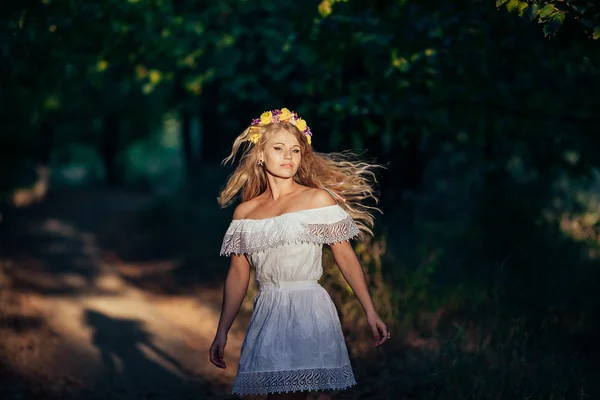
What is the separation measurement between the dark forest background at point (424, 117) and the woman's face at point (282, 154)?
66.4 inches

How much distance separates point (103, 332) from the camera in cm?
1019

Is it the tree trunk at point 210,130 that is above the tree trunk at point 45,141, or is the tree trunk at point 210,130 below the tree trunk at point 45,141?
above

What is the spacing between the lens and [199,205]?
17.8 metres

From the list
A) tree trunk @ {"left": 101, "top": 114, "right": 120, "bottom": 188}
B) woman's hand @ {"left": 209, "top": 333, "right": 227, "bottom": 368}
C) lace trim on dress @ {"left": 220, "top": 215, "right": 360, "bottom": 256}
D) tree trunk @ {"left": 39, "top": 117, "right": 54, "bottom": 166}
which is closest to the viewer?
lace trim on dress @ {"left": 220, "top": 215, "right": 360, "bottom": 256}

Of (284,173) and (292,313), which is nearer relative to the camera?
(292,313)

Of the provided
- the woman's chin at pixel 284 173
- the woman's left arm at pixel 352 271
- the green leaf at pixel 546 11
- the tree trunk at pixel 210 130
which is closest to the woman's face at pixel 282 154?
the woman's chin at pixel 284 173

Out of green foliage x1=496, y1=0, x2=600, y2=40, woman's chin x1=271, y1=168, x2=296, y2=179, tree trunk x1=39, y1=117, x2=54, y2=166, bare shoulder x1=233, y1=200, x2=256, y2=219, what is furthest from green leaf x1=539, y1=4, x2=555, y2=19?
tree trunk x1=39, y1=117, x2=54, y2=166

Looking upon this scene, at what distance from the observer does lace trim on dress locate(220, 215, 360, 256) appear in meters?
4.61

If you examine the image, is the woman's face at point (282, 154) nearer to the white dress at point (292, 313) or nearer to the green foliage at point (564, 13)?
the white dress at point (292, 313)

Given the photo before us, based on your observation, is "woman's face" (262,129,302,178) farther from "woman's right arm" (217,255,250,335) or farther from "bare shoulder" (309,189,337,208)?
"woman's right arm" (217,255,250,335)

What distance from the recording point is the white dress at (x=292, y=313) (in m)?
4.51

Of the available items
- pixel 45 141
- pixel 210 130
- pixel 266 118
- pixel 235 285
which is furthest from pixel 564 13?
pixel 45 141

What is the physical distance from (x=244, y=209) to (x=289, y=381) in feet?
3.62

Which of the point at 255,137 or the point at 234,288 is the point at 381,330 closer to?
the point at 234,288
